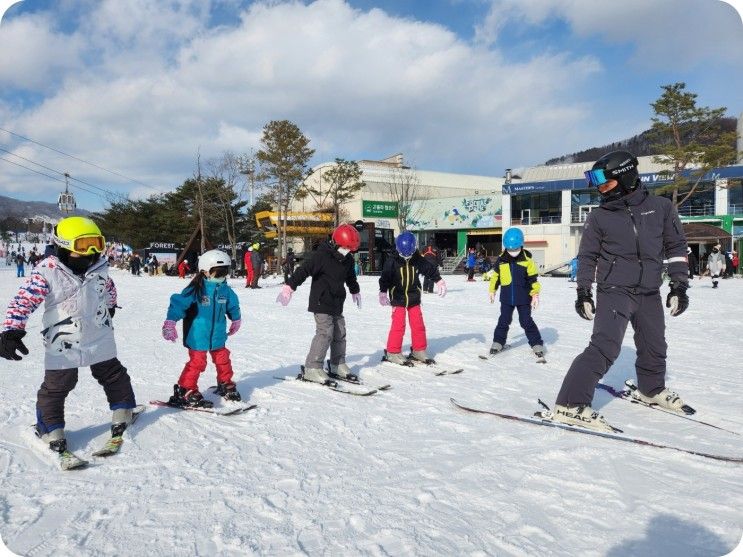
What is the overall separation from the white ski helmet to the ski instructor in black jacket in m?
2.84

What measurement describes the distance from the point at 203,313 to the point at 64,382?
120cm

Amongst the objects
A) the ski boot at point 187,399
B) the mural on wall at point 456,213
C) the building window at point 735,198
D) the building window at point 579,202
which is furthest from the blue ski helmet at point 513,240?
the mural on wall at point 456,213

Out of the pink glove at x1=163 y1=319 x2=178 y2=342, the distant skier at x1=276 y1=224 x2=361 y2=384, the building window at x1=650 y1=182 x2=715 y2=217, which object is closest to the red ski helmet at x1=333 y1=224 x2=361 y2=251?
the distant skier at x1=276 y1=224 x2=361 y2=384

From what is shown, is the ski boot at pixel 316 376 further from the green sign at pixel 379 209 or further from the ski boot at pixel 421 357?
the green sign at pixel 379 209

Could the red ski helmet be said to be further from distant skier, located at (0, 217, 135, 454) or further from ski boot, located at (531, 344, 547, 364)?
ski boot, located at (531, 344, 547, 364)

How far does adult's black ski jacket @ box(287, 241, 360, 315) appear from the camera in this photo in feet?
16.8

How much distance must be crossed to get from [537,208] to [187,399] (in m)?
38.5

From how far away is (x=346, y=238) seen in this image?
17.1 feet

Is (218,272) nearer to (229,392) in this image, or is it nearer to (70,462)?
(229,392)

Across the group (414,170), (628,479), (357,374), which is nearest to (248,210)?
(414,170)

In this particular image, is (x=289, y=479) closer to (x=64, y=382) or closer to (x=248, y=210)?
(x=64, y=382)

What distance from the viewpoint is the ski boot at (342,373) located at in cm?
521

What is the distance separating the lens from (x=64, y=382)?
3.15 m

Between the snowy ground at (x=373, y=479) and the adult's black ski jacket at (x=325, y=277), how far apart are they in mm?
840
